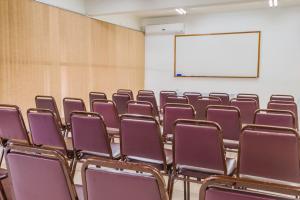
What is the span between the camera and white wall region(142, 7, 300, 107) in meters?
8.94

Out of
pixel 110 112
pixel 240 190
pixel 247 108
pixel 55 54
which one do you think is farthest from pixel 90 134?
pixel 55 54

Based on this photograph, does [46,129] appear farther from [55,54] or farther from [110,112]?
[55,54]

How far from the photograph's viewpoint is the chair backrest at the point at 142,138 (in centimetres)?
268

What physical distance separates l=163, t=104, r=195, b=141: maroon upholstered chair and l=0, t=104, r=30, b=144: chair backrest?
1.67m

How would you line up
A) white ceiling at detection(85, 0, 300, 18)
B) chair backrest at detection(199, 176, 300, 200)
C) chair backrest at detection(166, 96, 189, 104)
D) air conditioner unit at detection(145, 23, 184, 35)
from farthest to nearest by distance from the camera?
1. air conditioner unit at detection(145, 23, 184, 35)
2. white ceiling at detection(85, 0, 300, 18)
3. chair backrest at detection(166, 96, 189, 104)
4. chair backrest at detection(199, 176, 300, 200)

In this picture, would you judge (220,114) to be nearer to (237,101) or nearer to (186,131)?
(186,131)

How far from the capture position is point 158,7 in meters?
7.60

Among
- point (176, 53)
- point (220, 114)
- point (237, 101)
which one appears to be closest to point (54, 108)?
point (220, 114)

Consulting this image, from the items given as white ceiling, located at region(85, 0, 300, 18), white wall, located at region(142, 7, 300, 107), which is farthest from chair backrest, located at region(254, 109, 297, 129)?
white wall, located at region(142, 7, 300, 107)

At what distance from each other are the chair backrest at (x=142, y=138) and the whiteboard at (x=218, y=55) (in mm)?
7578

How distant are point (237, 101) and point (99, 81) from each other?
5040 millimetres

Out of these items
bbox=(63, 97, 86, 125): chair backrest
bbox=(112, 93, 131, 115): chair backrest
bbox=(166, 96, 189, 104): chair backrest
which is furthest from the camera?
bbox=(112, 93, 131, 115): chair backrest

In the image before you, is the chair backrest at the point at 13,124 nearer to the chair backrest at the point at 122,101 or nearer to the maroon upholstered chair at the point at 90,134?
the maroon upholstered chair at the point at 90,134

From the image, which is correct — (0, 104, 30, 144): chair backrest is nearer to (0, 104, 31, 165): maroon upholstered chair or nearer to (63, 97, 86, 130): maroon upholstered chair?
(0, 104, 31, 165): maroon upholstered chair
